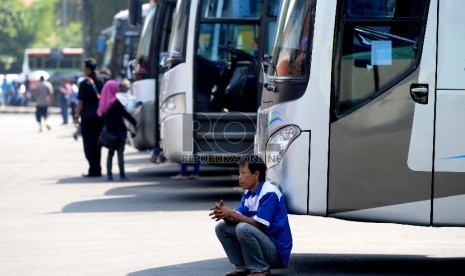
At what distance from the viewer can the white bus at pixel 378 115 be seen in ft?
34.4

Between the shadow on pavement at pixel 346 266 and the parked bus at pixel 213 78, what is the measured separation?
5536 mm

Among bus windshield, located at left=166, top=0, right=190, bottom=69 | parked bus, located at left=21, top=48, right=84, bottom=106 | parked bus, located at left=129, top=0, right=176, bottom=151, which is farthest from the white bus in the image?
parked bus, located at left=21, top=48, right=84, bottom=106

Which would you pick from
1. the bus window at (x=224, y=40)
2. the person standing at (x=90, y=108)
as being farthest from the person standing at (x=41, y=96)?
the bus window at (x=224, y=40)

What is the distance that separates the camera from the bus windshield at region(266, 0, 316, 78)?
11101mm

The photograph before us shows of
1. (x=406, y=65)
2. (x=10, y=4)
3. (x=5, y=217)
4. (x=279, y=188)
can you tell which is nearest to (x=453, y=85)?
(x=406, y=65)

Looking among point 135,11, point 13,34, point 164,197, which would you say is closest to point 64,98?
point 135,11

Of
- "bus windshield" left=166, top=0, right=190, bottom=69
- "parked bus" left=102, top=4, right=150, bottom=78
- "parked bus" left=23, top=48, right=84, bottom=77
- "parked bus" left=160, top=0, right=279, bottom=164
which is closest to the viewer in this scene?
"parked bus" left=160, top=0, right=279, bottom=164

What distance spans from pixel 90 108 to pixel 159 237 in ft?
30.4

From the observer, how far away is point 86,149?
76.2 ft

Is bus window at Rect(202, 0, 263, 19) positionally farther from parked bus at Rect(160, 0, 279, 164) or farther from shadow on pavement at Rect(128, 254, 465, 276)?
shadow on pavement at Rect(128, 254, 465, 276)

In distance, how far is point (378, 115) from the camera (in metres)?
10.7

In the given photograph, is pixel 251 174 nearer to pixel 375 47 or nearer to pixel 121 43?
pixel 375 47

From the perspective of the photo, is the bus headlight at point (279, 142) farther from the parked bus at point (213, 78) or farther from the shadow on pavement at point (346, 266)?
the parked bus at point (213, 78)

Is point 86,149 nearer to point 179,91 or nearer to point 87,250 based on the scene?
point 179,91
